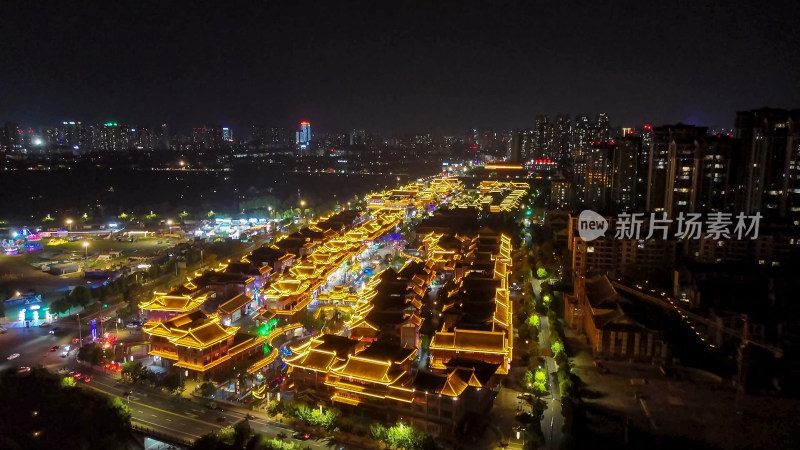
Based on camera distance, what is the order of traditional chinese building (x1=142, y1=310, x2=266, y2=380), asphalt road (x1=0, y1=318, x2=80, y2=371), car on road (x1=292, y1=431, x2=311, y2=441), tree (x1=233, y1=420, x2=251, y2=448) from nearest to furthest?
1. tree (x1=233, y1=420, x2=251, y2=448)
2. car on road (x1=292, y1=431, x2=311, y2=441)
3. traditional chinese building (x1=142, y1=310, x2=266, y2=380)
4. asphalt road (x1=0, y1=318, x2=80, y2=371)

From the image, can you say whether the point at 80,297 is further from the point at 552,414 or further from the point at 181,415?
the point at 552,414

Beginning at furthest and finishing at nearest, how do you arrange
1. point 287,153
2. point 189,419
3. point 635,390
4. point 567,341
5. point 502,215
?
point 287,153 → point 502,215 → point 567,341 → point 635,390 → point 189,419

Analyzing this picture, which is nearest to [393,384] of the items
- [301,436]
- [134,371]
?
[301,436]

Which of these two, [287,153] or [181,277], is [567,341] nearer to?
[181,277]

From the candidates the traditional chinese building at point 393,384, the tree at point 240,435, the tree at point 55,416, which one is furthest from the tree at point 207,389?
the tree at point 240,435

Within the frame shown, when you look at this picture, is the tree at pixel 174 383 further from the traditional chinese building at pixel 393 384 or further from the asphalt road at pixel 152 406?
the traditional chinese building at pixel 393 384

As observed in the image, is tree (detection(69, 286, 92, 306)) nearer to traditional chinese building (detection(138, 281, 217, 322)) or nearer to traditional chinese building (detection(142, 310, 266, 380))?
traditional chinese building (detection(138, 281, 217, 322))

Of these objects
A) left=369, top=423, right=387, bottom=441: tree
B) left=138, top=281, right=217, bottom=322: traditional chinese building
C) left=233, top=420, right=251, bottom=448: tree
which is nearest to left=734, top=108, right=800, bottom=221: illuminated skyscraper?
left=369, top=423, right=387, bottom=441: tree

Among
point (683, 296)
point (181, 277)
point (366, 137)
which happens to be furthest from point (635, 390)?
point (366, 137)
